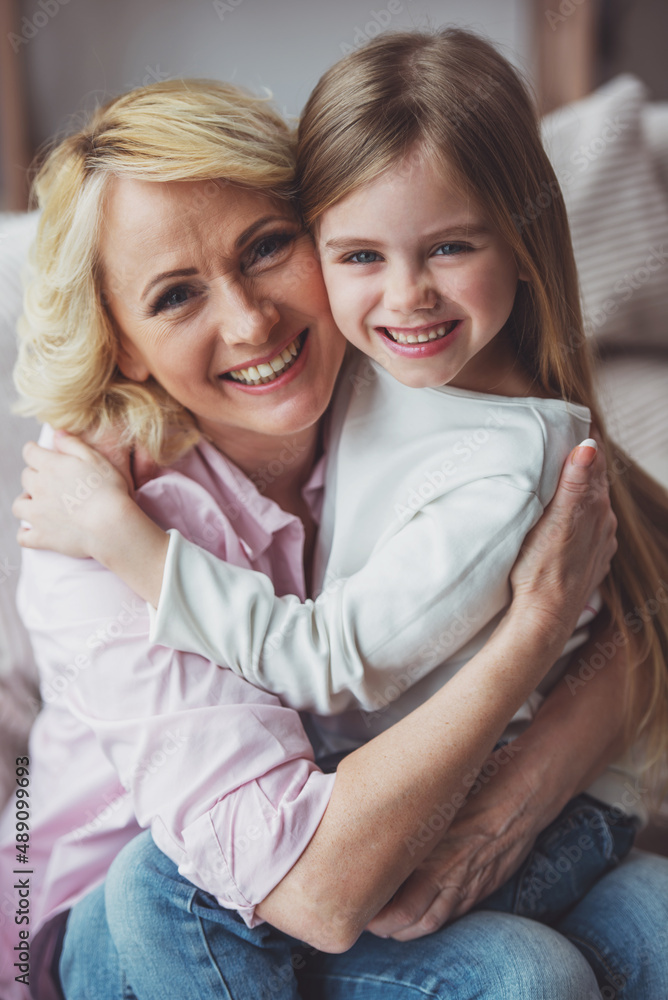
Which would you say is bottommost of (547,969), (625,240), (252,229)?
(547,969)

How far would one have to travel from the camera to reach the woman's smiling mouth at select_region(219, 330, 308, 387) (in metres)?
1.12

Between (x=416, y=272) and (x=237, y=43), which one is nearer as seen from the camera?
(x=416, y=272)

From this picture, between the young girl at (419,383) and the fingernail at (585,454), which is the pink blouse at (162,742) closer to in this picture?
the young girl at (419,383)

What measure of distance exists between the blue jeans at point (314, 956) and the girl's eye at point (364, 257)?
0.75 m

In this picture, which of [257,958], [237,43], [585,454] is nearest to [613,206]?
[585,454]

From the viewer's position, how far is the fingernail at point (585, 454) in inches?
41.6

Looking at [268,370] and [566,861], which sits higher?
[268,370]

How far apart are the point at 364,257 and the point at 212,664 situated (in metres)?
0.52

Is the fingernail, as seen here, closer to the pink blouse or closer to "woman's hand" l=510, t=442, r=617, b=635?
"woman's hand" l=510, t=442, r=617, b=635

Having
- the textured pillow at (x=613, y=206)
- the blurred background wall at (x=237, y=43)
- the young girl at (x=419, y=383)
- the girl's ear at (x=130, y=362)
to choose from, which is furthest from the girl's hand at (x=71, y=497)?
the blurred background wall at (x=237, y=43)

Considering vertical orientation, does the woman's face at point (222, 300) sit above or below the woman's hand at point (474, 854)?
above

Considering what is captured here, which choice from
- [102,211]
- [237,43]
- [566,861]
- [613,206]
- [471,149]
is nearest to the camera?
[471,149]

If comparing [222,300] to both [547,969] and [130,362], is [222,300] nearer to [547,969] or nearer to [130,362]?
[130,362]

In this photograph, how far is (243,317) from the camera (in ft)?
3.50
